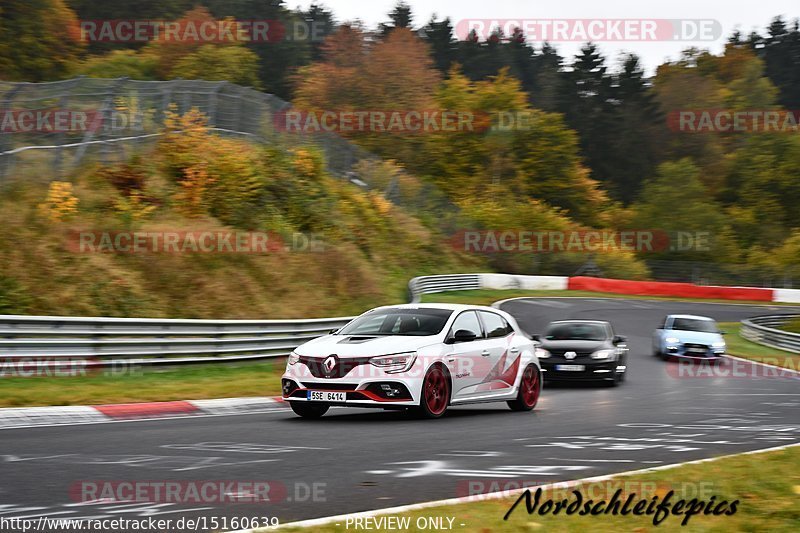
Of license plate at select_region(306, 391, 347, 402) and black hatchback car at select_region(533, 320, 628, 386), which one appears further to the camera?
black hatchback car at select_region(533, 320, 628, 386)

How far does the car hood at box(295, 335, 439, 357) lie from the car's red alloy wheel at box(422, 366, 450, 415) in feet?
1.24

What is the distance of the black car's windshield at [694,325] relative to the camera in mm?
→ 28295

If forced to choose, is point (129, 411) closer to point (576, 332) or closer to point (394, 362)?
point (394, 362)

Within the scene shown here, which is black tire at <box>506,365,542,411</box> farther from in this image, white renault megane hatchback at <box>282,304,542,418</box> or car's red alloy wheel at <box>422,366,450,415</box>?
car's red alloy wheel at <box>422,366,450,415</box>

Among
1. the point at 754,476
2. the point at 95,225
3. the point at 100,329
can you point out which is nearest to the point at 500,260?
the point at 95,225

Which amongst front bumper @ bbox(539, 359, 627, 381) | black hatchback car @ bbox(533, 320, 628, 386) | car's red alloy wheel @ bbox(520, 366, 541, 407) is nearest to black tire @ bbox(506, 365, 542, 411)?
car's red alloy wheel @ bbox(520, 366, 541, 407)

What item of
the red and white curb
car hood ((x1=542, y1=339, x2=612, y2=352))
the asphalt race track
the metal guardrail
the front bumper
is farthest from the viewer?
the metal guardrail

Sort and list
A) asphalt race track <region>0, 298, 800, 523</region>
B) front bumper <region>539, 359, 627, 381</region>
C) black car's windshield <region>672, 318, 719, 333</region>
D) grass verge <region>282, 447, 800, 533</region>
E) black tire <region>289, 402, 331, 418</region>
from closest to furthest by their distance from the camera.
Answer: grass verge <region>282, 447, 800, 533</region> < asphalt race track <region>0, 298, 800, 523</region> < black tire <region>289, 402, 331, 418</region> < front bumper <region>539, 359, 627, 381</region> < black car's windshield <region>672, 318, 719, 333</region>

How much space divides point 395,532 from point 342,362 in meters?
6.46

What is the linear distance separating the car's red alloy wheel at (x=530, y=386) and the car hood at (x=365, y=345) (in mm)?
2206

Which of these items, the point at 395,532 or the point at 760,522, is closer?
the point at 395,532

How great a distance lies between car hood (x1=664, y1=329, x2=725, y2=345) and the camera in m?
27.6

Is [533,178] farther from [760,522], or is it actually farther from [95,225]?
[760,522]

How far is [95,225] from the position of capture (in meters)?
26.6
